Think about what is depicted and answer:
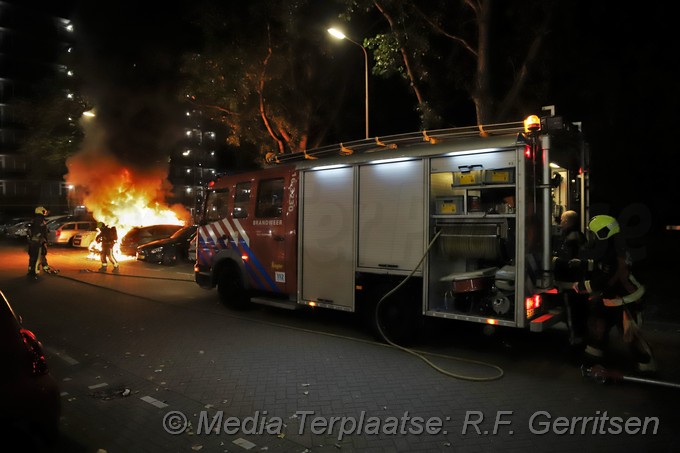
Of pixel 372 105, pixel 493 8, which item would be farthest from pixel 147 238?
pixel 493 8

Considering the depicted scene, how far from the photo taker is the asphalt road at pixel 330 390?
153 inches

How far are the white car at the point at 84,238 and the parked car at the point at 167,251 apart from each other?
23.3ft

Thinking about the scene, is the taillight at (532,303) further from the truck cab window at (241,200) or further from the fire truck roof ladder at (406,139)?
the truck cab window at (241,200)

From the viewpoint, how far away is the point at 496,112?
11.2 metres

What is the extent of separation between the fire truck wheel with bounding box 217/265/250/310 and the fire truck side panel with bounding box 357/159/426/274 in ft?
9.82

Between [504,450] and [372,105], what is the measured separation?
16690 mm

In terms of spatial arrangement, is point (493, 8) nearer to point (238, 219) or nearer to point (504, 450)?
point (238, 219)

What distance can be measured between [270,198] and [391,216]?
8.44 feet

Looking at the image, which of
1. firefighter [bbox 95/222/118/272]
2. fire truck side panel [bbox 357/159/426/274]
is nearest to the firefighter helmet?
fire truck side panel [bbox 357/159/426/274]

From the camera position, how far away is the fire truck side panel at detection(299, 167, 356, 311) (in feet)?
22.5

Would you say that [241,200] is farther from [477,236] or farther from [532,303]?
[532,303]

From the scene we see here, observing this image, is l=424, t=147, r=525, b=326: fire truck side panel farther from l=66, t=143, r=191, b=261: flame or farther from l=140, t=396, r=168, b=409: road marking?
l=66, t=143, r=191, b=261: flame

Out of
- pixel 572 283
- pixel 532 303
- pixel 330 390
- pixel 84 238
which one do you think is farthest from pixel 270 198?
pixel 84 238

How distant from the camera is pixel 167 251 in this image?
53.6 feet
